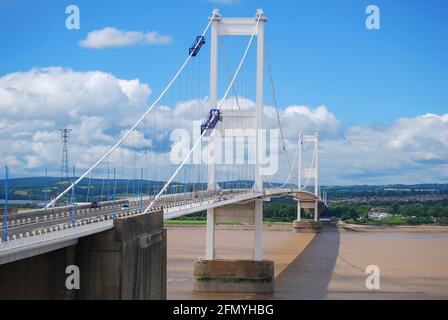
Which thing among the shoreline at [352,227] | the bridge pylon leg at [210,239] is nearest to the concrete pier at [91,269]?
the bridge pylon leg at [210,239]

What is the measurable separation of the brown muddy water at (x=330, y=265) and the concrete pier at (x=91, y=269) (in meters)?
10.1

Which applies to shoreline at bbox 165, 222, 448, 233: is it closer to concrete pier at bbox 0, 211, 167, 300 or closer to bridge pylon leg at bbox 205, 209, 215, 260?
bridge pylon leg at bbox 205, 209, 215, 260

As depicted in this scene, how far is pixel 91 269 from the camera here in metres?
13.2

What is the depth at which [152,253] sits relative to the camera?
49.7 feet

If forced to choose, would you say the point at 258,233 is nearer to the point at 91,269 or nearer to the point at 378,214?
the point at 91,269

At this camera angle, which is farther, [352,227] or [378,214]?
[378,214]

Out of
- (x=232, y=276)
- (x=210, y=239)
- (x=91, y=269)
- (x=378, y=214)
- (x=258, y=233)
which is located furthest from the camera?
(x=378, y=214)

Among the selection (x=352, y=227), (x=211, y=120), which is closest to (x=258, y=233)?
(x=211, y=120)

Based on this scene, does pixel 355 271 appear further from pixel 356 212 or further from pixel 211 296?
pixel 356 212

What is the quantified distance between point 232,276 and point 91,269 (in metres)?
12.5

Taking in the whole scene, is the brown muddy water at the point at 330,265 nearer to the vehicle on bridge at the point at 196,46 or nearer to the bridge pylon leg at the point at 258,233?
the bridge pylon leg at the point at 258,233

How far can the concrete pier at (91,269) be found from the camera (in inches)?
482

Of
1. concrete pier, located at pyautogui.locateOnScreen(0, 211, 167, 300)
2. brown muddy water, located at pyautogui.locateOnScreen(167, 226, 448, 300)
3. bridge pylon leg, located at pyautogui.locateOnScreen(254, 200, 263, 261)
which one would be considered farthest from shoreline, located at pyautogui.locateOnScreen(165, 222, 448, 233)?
concrete pier, located at pyautogui.locateOnScreen(0, 211, 167, 300)
